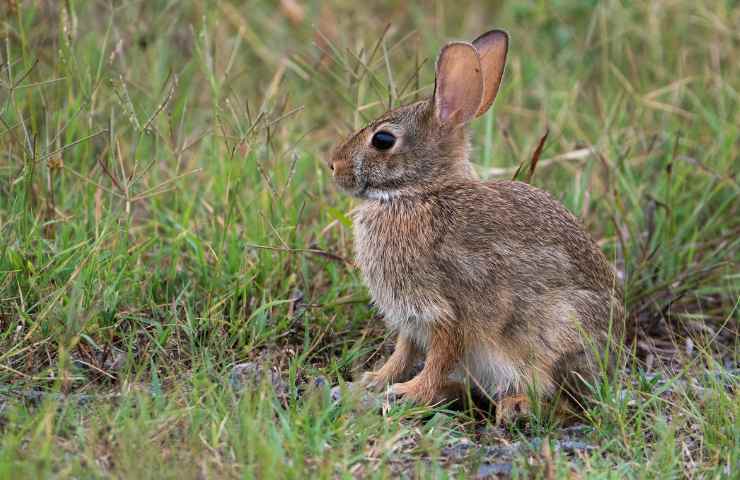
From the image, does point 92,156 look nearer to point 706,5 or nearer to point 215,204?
point 215,204

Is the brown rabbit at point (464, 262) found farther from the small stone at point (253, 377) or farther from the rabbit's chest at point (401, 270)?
the small stone at point (253, 377)

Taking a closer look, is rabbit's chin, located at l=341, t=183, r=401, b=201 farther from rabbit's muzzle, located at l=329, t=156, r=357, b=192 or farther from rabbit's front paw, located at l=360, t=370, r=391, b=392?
rabbit's front paw, located at l=360, t=370, r=391, b=392

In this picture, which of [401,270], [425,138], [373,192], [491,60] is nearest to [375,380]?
[401,270]

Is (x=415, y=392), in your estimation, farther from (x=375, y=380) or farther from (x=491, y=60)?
(x=491, y=60)

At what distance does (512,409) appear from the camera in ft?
13.1

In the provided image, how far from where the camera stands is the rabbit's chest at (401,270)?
4.03 m

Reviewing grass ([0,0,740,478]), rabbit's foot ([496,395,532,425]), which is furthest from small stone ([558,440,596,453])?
rabbit's foot ([496,395,532,425])

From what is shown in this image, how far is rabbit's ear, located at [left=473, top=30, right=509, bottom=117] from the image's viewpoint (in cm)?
435

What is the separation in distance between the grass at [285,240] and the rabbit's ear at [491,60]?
498mm

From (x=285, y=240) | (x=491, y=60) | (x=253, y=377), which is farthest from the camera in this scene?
(x=285, y=240)

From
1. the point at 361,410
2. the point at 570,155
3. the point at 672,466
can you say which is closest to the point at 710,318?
the point at 570,155

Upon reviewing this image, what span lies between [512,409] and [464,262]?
569mm

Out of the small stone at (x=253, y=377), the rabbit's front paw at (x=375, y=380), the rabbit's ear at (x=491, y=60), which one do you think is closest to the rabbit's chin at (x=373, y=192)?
the rabbit's ear at (x=491, y=60)

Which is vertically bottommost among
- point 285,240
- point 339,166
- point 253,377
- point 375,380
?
point 375,380
